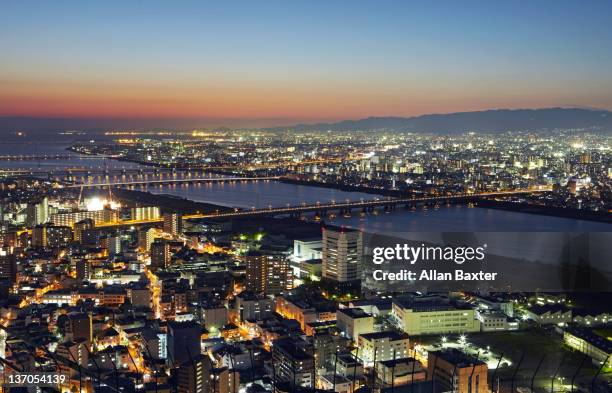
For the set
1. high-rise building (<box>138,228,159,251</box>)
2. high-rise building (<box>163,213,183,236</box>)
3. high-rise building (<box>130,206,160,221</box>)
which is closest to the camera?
high-rise building (<box>138,228,159,251</box>)

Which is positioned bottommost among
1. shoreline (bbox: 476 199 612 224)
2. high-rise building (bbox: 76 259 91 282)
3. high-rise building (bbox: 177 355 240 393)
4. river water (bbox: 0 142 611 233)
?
river water (bbox: 0 142 611 233)

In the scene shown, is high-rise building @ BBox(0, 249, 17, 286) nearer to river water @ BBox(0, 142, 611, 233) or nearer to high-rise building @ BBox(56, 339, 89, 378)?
high-rise building @ BBox(56, 339, 89, 378)

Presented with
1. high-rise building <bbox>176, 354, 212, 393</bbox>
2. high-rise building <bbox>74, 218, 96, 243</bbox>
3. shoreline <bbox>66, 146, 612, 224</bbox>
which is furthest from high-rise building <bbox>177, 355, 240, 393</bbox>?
shoreline <bbox>66, 146, 612, 224</bbox>

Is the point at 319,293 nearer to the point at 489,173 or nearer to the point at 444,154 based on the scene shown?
the point at 489,173

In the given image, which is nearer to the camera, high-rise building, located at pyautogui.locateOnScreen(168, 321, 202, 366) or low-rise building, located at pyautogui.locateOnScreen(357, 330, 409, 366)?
high-rise building, located at pyautogui.locateOnScreen(168, 321, 202, 366)

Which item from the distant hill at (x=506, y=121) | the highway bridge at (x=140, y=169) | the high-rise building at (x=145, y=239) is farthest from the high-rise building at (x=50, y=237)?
the distant hill at (x=506, y=121)

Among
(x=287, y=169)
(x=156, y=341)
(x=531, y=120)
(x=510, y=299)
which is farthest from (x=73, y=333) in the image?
(x=531, y=120)

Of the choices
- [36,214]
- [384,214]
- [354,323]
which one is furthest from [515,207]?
[354,323]

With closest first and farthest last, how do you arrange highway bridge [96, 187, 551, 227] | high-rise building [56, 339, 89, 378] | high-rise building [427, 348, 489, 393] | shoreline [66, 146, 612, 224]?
1. high-rise building [427, 348, 489, 393]
2. high-rise building [56, 339, 89, 378]
3. highway bridge [96, 187, 551, 227]
4. shoreline [66, 146, 612, 224]
